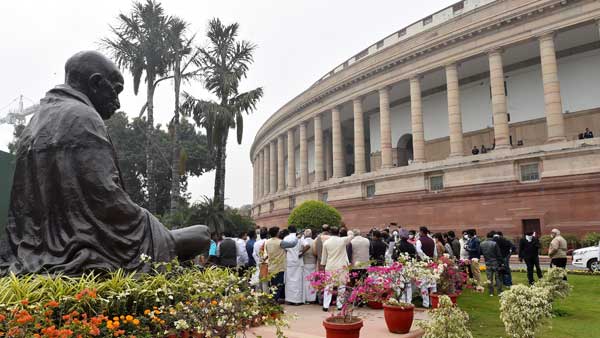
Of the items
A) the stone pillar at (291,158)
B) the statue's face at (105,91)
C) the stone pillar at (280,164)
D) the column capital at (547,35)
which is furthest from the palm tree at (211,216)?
the stone pillar at (280,164)

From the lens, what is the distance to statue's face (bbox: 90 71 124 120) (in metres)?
4.52

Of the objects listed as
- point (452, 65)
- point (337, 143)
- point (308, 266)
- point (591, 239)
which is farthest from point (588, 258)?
point (337, 143)

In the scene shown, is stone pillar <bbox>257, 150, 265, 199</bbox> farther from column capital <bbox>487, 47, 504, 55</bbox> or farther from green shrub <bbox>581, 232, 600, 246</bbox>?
green shrub <bbox>581, 232, 600, 246</bbox>

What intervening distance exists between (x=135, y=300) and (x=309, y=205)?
20.5 meters

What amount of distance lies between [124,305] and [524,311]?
14.9ft

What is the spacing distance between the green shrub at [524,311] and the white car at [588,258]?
12.4 meters

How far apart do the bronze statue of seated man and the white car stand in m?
16.5

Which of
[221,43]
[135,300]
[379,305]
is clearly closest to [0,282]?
[135,300]

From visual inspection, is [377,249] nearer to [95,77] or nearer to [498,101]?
[95,77]

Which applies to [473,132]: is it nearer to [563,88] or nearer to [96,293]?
[563,88]

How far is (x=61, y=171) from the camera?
383cm

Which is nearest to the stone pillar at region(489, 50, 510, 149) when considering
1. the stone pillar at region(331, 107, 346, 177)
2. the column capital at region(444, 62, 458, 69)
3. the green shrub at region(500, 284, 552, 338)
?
the column capital at region(444, 62, 458, 69)

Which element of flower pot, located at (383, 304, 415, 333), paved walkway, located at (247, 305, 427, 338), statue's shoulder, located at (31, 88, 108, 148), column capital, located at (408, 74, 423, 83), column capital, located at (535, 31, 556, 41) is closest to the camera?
statue's shoulder, located at (31, 88, 108, 148)

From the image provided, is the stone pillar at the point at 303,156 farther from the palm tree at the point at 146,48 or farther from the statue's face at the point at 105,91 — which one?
the statue's face at the point at 105,91
